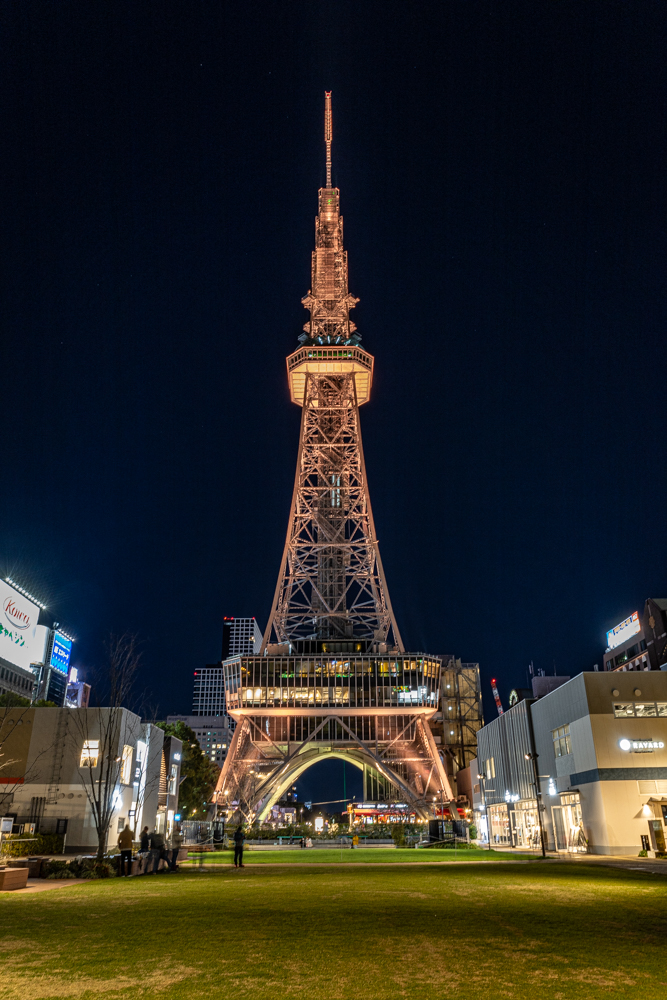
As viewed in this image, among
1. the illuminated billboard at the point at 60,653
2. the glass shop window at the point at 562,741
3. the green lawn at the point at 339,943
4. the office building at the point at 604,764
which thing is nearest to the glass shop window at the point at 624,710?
the office building at the point at 604,764

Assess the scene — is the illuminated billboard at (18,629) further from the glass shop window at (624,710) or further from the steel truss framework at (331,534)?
the glass shop window at (624,710)

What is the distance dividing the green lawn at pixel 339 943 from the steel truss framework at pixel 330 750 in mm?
71704

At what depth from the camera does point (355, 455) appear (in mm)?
105625

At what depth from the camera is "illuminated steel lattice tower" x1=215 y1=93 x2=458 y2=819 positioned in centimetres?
8781

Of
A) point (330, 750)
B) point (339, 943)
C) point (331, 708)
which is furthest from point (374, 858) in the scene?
point (330, 750)

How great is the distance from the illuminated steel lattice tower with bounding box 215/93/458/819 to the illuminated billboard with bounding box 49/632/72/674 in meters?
54.6

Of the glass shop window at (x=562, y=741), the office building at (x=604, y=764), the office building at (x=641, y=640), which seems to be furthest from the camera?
the office building at (x=641, y=640)

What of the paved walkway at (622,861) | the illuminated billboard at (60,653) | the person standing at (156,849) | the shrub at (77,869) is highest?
the illuminated billboard at (60,653)

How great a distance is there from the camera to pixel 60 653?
135625 millimetres

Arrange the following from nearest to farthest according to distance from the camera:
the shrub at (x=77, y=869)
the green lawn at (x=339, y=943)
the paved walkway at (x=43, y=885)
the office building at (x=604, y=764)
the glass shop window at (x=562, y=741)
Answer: the green lawn at (x=339, y=943)
the paved walkway at (x=43, y=885)
the shrub at (x=77, y=869)
the office building at (x=604, y=764)
the glass shop window at (x=562, y=741)

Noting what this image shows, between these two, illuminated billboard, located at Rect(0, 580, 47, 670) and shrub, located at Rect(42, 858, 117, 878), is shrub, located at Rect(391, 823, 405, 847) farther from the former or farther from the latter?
illuminated billboard, located at Rect(0, 580, 47, 670)

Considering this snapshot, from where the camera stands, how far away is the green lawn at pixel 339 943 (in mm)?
7426

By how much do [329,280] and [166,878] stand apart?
103176mm

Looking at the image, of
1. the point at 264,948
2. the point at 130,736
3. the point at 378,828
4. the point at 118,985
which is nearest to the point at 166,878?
the point at 264,948
